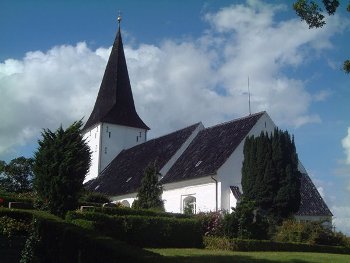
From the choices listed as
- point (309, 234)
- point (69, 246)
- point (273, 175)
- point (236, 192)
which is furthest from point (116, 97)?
point (69, 246)

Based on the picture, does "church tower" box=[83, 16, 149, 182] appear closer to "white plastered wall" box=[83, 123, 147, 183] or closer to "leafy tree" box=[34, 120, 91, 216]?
"white plastered wall" box=[83, 123, 147, 183]

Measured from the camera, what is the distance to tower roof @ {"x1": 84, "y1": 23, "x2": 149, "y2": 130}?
165 ft

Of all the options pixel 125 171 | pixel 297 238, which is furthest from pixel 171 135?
pixel 297 238

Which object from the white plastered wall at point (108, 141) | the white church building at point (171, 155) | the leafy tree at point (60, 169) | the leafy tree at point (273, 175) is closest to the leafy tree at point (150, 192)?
the white church building at point (171, 155)

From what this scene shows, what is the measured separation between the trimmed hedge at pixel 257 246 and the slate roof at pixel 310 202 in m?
8.68

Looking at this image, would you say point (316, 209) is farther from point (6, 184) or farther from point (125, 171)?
point (6, 184)

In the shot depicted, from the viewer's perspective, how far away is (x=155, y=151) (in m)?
41.1

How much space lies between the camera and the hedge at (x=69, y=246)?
28.7 feet

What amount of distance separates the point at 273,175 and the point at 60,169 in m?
13.1

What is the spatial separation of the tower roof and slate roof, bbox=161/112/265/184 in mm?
14372

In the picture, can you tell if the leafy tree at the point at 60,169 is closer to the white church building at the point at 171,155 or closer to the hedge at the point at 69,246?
the hedge at the point at 69,246

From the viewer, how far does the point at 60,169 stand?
19.5m

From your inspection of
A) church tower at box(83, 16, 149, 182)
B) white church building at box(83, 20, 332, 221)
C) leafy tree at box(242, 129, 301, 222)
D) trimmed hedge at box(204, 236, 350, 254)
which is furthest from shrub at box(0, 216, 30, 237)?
church tower at box(83, 16, 149, 182)

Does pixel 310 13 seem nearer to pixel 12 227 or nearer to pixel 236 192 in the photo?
pixel 12 227
